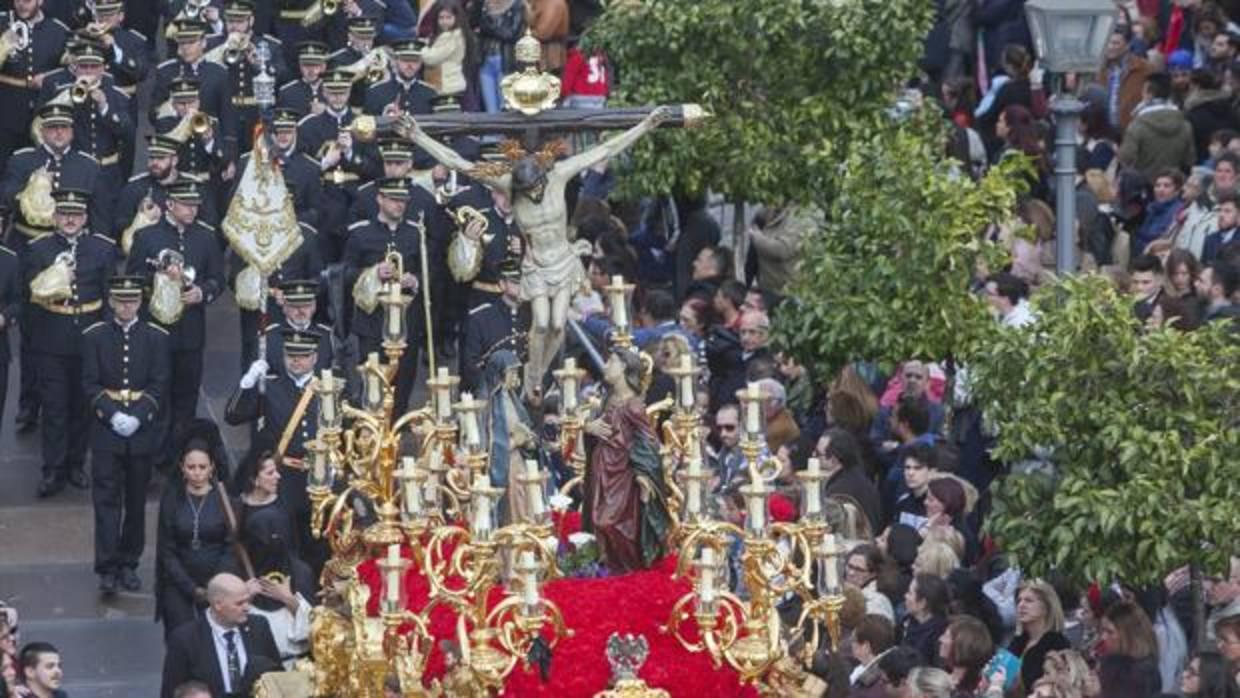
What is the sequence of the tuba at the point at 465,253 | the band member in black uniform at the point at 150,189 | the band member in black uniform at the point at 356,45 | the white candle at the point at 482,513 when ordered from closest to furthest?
1. the white candle at the point at 482,513
2. the tuba at the point at 465,253
3. the band member in black uniform at the point at 150,189
4. the band member in black uniform at the point at 356,45

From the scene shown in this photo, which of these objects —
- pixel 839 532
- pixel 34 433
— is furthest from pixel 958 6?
pixel 839 532

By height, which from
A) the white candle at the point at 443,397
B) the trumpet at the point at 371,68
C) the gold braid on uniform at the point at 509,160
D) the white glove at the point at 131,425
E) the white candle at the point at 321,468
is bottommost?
the white glove at the point at 131,425

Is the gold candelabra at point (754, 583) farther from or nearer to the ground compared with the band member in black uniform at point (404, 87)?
farther from the ground

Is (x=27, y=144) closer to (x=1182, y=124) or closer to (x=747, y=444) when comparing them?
(x=1182, y=124)

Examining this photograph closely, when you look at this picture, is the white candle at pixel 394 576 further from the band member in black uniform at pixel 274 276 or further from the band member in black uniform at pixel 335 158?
the band member in black uniform at pixel 335 158

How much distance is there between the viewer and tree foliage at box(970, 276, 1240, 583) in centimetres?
2270

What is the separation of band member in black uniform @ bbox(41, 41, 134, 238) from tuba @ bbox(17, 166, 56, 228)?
1236 mm

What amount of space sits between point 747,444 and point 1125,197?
12447 millimetres

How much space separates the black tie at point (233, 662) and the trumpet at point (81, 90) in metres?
9.06

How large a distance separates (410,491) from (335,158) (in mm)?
12846

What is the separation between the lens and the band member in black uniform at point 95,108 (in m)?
33.1

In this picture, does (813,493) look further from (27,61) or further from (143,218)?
(27,61)

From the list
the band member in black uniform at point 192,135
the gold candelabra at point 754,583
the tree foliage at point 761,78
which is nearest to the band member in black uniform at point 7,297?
the band member in black uniform at point 192,135

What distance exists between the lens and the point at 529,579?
1986cm
